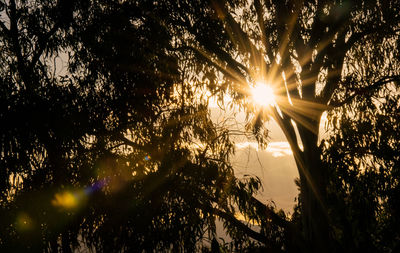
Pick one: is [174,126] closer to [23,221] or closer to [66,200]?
[66,200]

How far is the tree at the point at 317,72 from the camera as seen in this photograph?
3.86 meters

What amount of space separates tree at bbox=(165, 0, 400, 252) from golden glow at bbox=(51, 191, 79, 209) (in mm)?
2283

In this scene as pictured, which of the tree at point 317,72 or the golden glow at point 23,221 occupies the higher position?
the tree at point 317,72

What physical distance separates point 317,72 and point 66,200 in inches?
144

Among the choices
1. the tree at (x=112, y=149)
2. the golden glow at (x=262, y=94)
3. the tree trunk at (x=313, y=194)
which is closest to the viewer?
the tree at (x=112, y=149)

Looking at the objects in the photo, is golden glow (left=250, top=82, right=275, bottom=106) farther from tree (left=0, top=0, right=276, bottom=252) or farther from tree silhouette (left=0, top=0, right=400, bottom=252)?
tree (left=0, top=0, right=276, bottom=252)

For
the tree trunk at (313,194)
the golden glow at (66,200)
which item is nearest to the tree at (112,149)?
the golden glow at (66,200)

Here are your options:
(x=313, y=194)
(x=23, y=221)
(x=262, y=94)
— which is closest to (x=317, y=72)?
(x=262, y=94)

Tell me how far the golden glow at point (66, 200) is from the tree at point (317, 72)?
2.28 m

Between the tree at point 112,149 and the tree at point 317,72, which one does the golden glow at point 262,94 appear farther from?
the tree at point 112,149

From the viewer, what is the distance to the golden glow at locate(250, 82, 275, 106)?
418 cm

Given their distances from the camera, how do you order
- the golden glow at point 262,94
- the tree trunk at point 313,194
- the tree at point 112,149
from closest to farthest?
1. the tree at point 112,149
2. the tree trunk at point 313,194
3. the golden glow at point 262,94

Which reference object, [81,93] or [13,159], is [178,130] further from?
[13,159]

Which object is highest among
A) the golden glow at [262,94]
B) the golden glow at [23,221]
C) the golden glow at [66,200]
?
the golden glow at [262,94]
